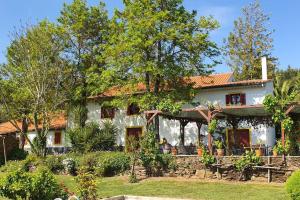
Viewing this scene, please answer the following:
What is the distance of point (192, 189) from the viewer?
1708 centimetres

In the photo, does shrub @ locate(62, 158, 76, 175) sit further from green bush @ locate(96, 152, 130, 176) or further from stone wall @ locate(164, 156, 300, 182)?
stone wall @ locate(164, 156, 300, 182)

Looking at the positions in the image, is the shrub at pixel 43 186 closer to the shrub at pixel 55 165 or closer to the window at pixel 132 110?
the shrub at pixel 55 165

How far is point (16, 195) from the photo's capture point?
11875 millimetres

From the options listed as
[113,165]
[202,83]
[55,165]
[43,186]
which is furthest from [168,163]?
[202,83]

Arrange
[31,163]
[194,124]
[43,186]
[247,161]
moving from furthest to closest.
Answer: [194,124] → [31,163] → [247,161] → [43,186]

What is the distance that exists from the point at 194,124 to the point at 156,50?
6.47 m

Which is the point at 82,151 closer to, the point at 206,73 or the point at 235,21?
the point at 206,73

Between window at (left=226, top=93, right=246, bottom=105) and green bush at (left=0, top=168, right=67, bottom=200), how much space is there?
19.3 m

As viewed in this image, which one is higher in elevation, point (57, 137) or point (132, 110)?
point (132, 110)

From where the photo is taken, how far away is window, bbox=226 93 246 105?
2902 cm

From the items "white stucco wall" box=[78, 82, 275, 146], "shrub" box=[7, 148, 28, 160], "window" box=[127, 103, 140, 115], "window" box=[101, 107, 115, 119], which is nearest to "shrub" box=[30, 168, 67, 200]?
"white stucco wall" box=[78, 82, 275, 146]

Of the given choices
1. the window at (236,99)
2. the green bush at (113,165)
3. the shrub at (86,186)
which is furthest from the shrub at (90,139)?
the shrub at (86,186)

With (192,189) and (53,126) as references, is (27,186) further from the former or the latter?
(53,126)

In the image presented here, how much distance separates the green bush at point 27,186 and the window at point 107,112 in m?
22.0
